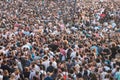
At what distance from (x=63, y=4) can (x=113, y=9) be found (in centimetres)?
460

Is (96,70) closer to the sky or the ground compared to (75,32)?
closer to the ground

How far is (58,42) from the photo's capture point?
59.5 feet

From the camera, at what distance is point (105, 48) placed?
18109mm

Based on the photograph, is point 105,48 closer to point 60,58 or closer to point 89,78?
point 60,58

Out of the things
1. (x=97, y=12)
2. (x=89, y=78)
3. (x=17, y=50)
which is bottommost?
(x=89, y=78)

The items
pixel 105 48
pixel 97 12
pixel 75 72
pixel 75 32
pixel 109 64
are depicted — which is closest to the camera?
pixel 75 72

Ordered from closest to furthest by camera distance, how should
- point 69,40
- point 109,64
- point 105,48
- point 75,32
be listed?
point 109,64 < point 105,48 < point 69,40 < point 75,32

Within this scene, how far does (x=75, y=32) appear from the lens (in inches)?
876

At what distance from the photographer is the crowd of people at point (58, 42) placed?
1448 cm

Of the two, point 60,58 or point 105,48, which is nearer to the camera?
point 60,58

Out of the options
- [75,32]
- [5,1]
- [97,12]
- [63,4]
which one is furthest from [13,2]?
[75,32]

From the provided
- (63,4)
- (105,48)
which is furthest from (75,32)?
(63,4)

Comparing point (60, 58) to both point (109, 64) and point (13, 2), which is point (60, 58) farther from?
point (13, 2)

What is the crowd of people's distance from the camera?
570 inches
